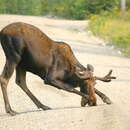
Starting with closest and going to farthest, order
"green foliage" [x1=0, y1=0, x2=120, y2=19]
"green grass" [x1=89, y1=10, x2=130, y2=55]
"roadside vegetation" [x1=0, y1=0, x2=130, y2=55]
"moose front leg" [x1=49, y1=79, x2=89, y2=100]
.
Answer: "moose front leg" [x1=49, y1=79, x2=89, y2=100]
"green grass" [x1=89, y1=10, x2=130, y2=55]
"roadside vegetation" [x1=0, y1=0, x2=130, y2=55]
"green foliage" [x1=0, y1=0, x2=120, y2=19]

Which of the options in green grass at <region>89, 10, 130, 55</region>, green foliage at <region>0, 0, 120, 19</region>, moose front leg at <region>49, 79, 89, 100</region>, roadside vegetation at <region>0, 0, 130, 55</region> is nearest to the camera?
moose front leg at <region>49, 79, 89, 100</region>

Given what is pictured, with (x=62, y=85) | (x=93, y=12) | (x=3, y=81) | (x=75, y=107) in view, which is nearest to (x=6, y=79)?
(x=3, y=81)

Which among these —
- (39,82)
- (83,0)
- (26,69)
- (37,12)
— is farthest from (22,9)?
(26,69)

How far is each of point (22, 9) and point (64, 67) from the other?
50979 millimetres

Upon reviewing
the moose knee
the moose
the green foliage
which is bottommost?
the green foliage

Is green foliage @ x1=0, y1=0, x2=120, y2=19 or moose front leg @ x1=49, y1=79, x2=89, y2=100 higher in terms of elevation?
moose front leg @ x1=49, y1=79, x2=89, y2=100

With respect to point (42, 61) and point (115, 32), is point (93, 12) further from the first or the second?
point (42, 61)

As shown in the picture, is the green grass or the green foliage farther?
the green foliage

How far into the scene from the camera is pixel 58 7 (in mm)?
65062

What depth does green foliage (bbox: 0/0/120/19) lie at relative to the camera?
162 ft

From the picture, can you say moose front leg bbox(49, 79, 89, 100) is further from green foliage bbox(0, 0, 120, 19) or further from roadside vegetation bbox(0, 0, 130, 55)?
green foliage bbox(0, 0, 120, 19)

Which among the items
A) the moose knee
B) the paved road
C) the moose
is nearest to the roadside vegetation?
the paved road

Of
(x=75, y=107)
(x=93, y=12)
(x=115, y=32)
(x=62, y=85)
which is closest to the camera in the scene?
(x=75, y=107)

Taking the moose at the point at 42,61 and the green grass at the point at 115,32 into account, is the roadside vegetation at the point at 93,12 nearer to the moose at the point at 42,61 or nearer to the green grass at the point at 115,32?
the green grass at the point at 115,32
